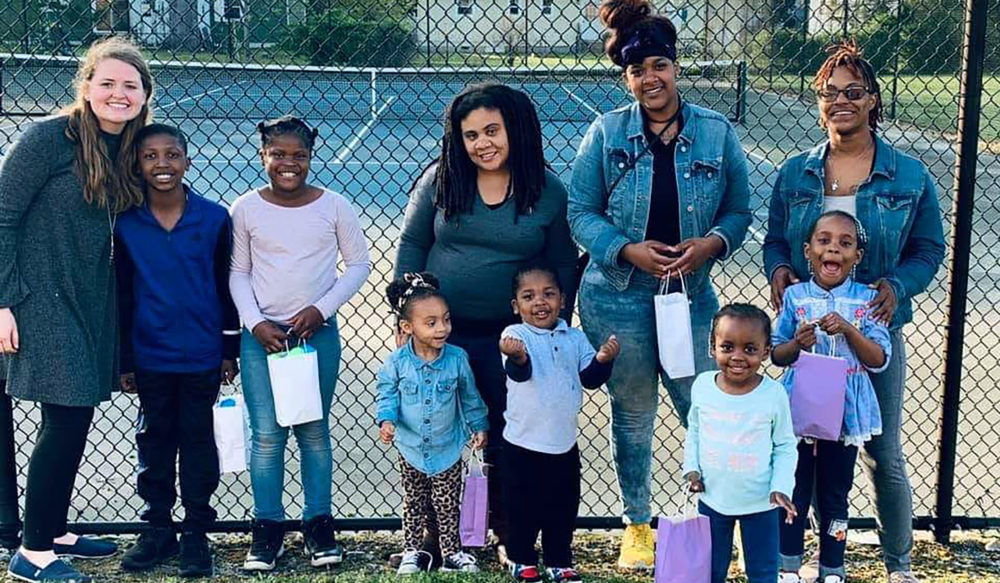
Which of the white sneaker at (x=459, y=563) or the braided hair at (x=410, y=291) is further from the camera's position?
the white sneaker at (x=459, y=563)

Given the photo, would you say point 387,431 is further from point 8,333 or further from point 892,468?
point 892,468

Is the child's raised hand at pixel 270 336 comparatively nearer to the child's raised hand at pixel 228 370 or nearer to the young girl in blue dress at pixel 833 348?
the child's raised hand at pixel 228 370

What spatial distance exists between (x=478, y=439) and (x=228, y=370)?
0.95 metres

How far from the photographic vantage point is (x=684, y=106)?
162 inches

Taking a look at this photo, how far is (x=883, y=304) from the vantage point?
3.81 meters

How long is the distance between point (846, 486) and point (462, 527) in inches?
52.8

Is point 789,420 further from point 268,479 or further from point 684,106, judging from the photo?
point 268,479

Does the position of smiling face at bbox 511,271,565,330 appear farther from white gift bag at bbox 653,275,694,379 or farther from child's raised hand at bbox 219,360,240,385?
child's raised hand at bbox 219,360,240,385

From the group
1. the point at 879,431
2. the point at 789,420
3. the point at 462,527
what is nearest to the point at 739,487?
the point at 789,420

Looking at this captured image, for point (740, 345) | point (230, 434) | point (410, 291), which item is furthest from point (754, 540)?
point (230, 434)

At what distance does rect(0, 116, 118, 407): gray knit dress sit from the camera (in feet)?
12.9

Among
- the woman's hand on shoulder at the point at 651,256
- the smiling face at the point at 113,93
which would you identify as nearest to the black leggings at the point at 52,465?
the smiling face at the point at 113,93

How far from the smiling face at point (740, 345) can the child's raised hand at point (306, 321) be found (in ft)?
4.59

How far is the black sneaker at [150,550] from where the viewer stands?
439 cm
